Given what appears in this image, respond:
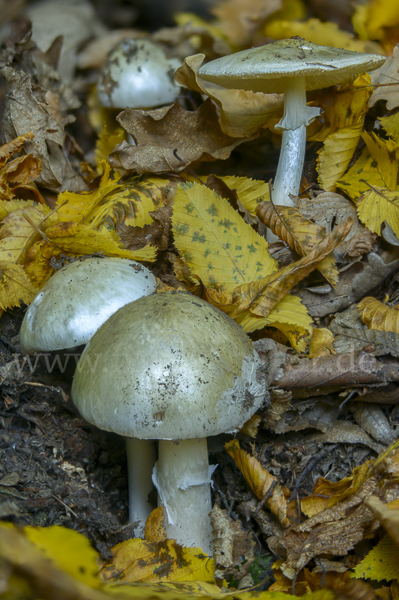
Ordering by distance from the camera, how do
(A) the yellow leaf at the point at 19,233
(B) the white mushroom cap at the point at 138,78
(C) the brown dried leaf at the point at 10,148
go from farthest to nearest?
(B) the white mushroom cap at the point at 138,78 < (C) the brown dried leaf at the point at 10,148 < (A) the yellow leaf at the point at 19,233

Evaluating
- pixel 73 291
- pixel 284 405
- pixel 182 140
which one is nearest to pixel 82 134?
pixel 182 140

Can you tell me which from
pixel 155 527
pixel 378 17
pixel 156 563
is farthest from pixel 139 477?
pixel 378 17

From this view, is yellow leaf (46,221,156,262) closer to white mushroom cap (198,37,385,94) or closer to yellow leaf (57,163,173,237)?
yellow leaf (57,163,173,237)

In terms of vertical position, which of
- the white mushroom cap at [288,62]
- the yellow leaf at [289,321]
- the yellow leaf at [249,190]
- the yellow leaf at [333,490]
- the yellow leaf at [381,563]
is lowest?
the yellow leaf at [333,490]

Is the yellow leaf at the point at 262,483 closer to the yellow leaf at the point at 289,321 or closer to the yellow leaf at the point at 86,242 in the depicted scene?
the yellow leaf at the point at 289,321

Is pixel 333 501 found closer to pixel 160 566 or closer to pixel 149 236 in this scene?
Result: pixel 160 566

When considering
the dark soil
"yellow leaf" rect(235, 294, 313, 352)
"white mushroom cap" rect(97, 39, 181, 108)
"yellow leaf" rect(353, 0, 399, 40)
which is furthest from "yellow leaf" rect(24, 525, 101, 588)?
"yellow leaf" rect(353, 0, 399, 40)

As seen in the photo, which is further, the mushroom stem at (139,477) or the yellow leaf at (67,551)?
the mushroom stem at (139,477)

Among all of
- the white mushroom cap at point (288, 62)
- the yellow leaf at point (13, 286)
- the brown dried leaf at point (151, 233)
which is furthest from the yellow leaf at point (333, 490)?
the white mushroom cap at point (288, 62)
